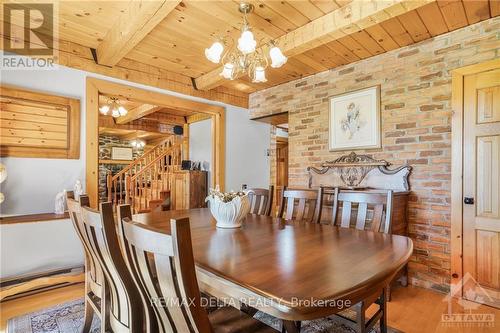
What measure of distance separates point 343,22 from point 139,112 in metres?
4.53

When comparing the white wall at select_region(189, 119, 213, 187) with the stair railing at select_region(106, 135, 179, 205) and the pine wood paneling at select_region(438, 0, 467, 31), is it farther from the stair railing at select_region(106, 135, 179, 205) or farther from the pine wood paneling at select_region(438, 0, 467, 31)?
the pine wood paneling at select_region(438, 0, 467, 31)

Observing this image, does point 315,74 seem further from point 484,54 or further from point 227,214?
point 227,214

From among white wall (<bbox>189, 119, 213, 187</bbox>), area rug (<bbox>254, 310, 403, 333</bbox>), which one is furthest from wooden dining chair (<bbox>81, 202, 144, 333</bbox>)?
white wall (<bbox>189, 119, 213, 187</bbox>)

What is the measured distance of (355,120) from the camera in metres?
3.18

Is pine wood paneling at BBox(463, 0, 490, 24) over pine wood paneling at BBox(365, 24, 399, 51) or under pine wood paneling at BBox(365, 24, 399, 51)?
over

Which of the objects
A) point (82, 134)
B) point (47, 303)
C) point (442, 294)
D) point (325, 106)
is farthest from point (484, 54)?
point (47, 303)

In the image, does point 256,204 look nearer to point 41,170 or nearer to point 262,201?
point 262,201

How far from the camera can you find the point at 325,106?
3.49m

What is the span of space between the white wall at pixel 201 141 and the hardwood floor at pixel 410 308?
9.81ft

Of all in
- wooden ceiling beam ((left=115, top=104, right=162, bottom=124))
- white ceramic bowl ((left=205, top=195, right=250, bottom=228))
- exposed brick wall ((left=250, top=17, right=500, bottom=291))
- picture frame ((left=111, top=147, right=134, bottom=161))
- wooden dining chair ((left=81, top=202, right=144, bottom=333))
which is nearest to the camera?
wooden dining chair ((left=81, top=202, right=144, bottom=333))

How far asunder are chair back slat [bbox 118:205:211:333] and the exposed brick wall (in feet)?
8.52

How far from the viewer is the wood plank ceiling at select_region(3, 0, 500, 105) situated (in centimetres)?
215

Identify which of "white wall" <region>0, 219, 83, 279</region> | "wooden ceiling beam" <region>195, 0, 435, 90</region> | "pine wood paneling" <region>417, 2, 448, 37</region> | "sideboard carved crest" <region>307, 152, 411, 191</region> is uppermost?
"pine wood paneling" <region>417, 2, 448, 37</region>

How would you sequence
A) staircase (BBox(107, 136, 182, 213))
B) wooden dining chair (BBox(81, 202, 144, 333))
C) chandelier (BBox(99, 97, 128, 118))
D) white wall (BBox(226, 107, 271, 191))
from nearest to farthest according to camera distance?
wooden dining chair (BBox(81, 202, 144, 333)) < white wall (BBox(226, 107, 271, 191)) < chandelier (BBox(99, 97, 128, 118)) < staircase (BBox(107, 136, 182, 213))
